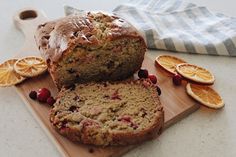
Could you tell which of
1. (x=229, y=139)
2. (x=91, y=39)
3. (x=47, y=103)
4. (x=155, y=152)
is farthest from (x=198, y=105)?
(x=47, y=103)

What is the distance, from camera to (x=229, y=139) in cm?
165

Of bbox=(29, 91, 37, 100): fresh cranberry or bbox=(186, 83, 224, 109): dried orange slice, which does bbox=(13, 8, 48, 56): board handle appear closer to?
bbox=(29, 91, 37, 100): fresh cranberry

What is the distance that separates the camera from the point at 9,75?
6.32 ft

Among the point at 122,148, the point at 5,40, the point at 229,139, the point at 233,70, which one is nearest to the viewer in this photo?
the point at 122,148

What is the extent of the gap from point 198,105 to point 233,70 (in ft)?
1.39

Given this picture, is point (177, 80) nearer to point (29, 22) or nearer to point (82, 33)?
point (82, 33)

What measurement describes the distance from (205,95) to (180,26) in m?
0.67

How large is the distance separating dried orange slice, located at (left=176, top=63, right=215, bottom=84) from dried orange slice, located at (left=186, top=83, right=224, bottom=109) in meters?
0.03

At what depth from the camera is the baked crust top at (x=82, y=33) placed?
172 cm

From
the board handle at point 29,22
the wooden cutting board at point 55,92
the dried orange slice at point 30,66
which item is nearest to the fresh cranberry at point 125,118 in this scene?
the wooden cutting board at point 55,92

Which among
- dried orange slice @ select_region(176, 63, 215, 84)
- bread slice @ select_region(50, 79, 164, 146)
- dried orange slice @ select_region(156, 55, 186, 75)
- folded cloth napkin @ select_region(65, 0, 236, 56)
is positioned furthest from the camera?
folded cloth napkin @ select_region(65, 0, 236, 56)

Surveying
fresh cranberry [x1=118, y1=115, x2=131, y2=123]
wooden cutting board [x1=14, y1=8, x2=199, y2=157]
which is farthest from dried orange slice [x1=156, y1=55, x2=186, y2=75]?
fresh cranberry [x1=118, y1=115, x2=131, y2=123]

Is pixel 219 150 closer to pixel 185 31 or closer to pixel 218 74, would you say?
pixel 218 74

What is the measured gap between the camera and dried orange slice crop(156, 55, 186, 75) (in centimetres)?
199
